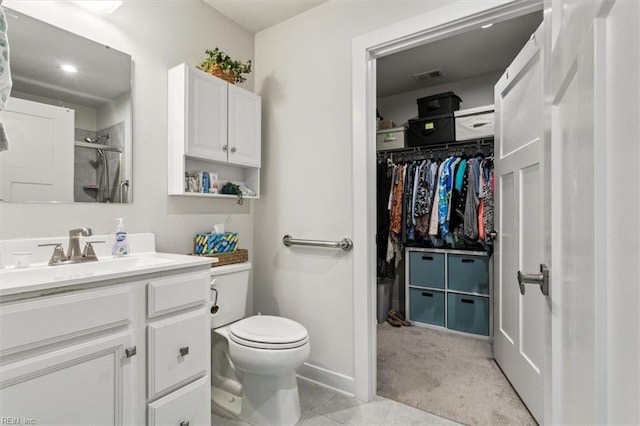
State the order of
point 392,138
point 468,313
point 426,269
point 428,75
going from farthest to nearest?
point 392,138 → point 428,75 → point 426,269 → point 468,313

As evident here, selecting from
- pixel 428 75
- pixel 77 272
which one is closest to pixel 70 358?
pixel 77 272

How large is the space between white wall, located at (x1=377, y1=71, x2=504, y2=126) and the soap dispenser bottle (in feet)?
10.3

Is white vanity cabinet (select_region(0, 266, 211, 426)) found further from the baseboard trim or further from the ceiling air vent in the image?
the ceiling air vent

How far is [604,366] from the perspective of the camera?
38cm

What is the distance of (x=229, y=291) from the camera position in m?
1.90

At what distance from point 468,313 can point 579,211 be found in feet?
8.90

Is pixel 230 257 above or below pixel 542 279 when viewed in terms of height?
below

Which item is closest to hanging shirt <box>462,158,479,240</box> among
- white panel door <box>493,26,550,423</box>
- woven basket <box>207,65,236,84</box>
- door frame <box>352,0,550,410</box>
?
white panel door <box>493,26,550,423</box>

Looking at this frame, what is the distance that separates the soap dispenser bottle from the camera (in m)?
1.54

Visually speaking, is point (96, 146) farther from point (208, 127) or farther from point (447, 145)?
point (447, 145)

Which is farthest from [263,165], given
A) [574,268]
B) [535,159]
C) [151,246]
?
[574,268]

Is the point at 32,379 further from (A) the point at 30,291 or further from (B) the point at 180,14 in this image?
(B) the point at 180,14

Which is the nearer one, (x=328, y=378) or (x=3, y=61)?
(x=3, y=61)

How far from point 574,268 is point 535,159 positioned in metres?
1.26
